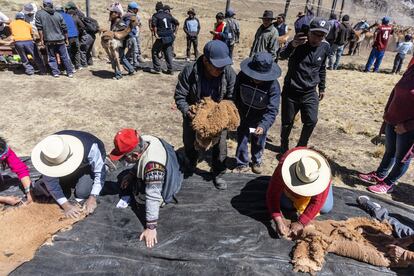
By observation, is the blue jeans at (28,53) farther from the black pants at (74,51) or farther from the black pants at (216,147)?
Answer: the black pants at (216,147)

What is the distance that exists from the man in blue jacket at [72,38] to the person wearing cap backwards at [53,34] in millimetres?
156

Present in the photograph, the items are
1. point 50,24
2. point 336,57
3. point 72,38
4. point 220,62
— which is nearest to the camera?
point 220,62

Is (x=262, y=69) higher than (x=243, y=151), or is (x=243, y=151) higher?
(x=262, y=69)

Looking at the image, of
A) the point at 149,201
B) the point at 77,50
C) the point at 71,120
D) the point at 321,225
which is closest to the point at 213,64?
the point at 149,201

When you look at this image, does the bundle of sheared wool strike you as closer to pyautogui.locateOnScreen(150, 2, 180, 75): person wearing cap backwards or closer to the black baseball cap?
the black baseball cap

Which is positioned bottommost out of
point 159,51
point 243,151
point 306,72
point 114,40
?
point 243,151

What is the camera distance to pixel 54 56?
7.16 metres

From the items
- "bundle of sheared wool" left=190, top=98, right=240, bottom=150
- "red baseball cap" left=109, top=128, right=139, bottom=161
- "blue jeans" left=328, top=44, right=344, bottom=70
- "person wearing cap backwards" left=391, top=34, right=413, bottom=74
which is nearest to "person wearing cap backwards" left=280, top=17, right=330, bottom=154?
"bundle of sheared wool" left=190, top=98, right=240, bottom=150

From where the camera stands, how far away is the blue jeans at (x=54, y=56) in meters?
7.01

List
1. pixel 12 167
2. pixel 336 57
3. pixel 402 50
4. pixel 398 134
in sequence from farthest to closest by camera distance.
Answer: pixel 336 57 < pixel 402 50 < pixel 398 134 < pixel 12 167

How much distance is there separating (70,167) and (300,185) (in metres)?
1.91

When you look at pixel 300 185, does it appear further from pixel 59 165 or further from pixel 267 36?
pixel 267 36

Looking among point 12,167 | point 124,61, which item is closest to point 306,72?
point 12,167

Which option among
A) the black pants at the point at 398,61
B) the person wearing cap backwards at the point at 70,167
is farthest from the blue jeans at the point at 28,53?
the black pants at the point at 398,61
